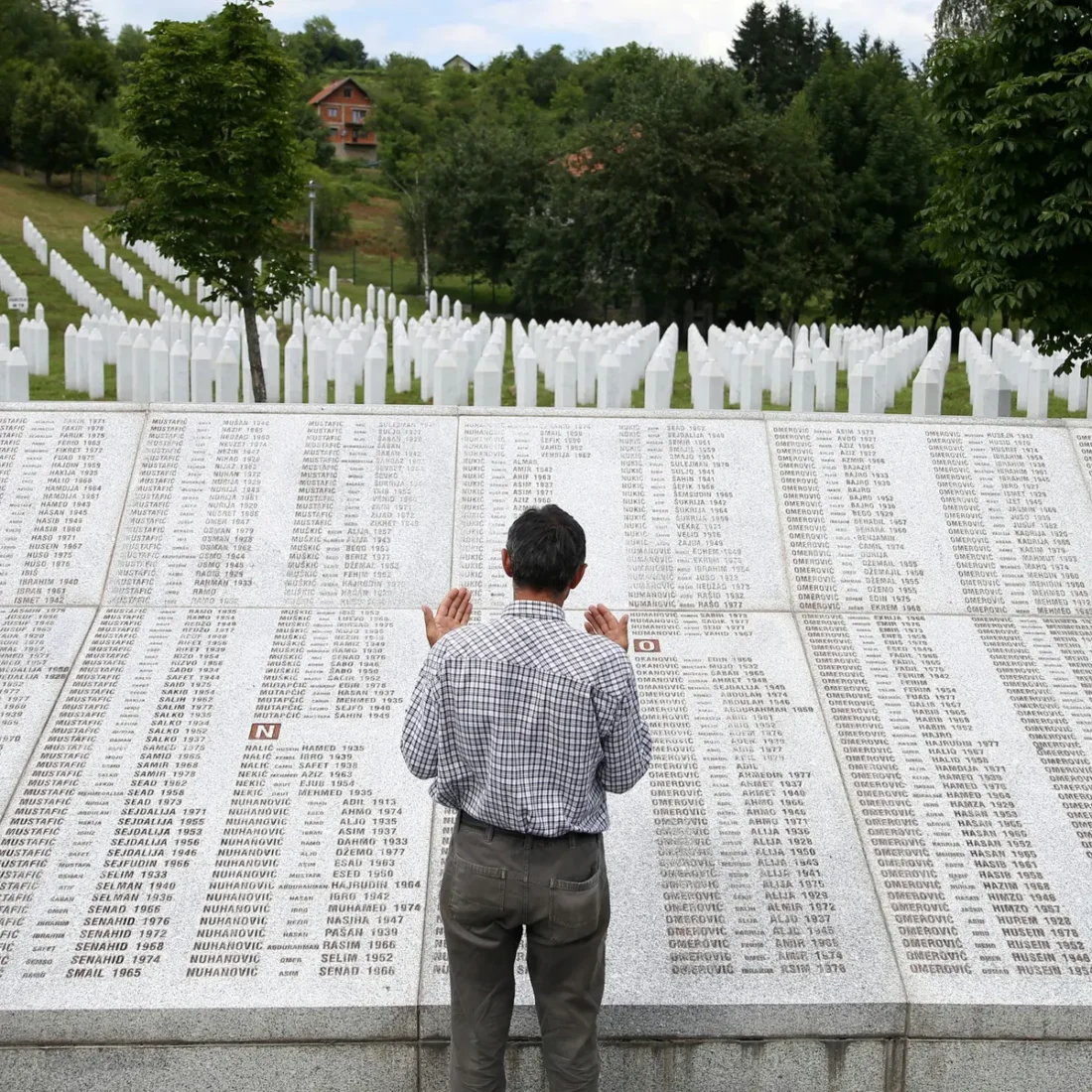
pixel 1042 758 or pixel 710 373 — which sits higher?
pixel 710 373

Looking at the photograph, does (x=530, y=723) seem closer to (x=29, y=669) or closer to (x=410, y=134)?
(x=29, y=669)

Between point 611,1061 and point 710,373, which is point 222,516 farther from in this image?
point 710,373

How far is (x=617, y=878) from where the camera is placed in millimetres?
4980

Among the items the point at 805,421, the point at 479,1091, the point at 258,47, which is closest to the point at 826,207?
the point at 258,47

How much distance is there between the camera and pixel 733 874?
5.03 m

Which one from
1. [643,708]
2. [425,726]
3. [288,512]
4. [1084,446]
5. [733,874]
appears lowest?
[733,874]

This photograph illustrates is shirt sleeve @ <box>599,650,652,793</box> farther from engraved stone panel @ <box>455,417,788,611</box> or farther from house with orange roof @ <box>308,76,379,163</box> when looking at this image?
house with orange roof @ <box>308,76,379,163</box>

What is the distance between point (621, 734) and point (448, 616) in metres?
0.67

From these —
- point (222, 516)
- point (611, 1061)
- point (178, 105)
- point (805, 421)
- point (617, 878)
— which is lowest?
point (611, 1061)

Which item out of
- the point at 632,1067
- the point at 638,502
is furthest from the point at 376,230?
the point at 632,1067

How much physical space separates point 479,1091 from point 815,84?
37238 mm

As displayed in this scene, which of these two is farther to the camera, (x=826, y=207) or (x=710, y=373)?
(x=826, y=207)

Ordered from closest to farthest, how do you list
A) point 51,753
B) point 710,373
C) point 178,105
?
1. point 51,753
2. point 710,373
3. point 178,105

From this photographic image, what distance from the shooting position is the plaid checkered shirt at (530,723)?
11.5 feet
